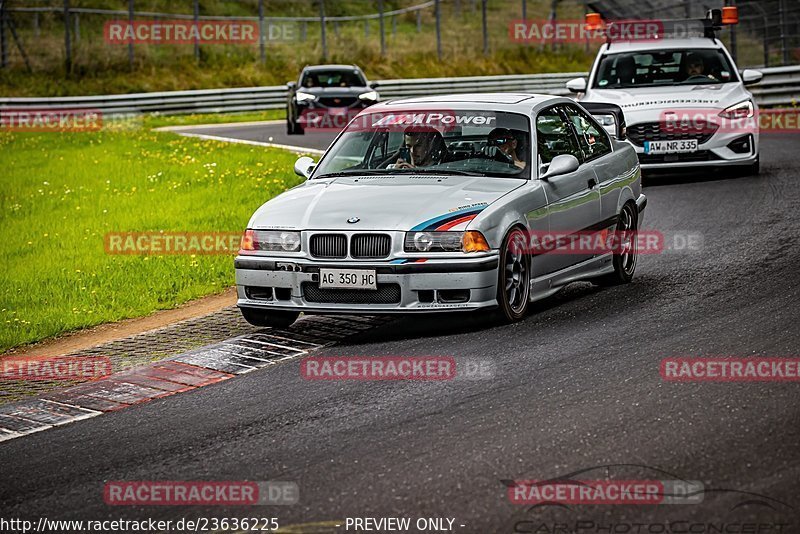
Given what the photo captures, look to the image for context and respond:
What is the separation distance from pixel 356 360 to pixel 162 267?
15.9ft

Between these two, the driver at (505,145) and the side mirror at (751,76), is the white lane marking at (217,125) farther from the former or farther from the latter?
the driver at (505,145)

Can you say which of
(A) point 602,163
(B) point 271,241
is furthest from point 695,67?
(B) point 271,241

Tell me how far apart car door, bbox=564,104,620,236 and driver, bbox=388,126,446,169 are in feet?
4.00

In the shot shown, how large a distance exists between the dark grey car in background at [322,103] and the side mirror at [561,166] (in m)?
18.3

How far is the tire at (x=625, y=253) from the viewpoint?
1060 centimetres

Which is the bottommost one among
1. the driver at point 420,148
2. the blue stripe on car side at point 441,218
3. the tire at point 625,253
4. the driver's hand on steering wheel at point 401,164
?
the tire at point 625,253

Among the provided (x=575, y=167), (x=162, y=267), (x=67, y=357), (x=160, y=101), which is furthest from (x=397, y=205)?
(x=160, y=101)

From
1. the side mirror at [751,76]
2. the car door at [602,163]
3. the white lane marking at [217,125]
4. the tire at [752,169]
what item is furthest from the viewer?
the white lane marking at [217,125]

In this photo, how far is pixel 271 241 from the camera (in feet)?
29.8

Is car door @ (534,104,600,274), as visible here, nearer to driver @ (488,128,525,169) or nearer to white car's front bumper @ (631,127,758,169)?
driver @ (488,128,525,169)

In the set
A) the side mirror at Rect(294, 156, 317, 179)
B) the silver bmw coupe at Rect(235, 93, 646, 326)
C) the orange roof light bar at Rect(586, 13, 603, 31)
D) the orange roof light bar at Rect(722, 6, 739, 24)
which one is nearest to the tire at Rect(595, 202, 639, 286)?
the silver bmw coupe at Rect(235, 93, 646, 326)

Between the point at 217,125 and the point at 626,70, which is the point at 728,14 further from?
the point at 217,125

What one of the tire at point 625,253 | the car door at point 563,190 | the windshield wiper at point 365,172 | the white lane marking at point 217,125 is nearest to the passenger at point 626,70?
the tire at point 625,253

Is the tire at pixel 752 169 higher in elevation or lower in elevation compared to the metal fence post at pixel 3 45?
lower
